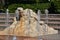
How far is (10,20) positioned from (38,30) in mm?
5867

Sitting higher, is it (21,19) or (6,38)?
(21,19)

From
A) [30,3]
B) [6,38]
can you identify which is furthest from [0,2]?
[6,38]

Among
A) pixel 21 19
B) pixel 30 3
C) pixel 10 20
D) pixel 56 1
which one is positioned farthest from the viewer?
pixel 30 3

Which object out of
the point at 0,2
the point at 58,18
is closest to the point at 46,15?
the point at 58,18

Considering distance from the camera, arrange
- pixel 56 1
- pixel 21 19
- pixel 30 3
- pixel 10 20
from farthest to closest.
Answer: pixel 30 3 < pixel 56 1 < pixel 10 20 < pixel 21 19

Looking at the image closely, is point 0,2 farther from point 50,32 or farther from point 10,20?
point 50,32

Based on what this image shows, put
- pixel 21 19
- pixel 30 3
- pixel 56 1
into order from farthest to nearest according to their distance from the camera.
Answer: pixel 30 3 < pixel 56 1 < pixel 21 19

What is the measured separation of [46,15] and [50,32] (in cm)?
564

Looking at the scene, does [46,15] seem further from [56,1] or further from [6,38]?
[6,38]

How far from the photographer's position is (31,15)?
1126 cm

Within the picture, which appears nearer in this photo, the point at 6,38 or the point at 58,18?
the point at 6,38

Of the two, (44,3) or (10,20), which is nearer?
(10,20)

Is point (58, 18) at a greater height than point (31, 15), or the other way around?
point (31, 15)

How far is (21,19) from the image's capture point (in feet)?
36.7
